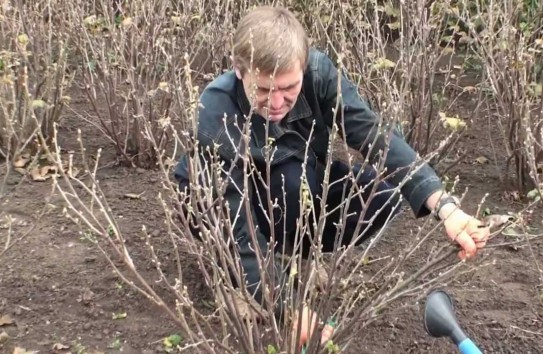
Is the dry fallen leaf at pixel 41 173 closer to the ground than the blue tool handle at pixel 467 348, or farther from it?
closer to the ground

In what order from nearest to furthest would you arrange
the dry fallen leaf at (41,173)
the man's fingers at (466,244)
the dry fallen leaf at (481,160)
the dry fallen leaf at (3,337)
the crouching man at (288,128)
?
the man's fingers at (466,244) → the crouching man at (288,128) → the dry fallen leaf at (3,337) → the dry fallen leaf at (41,173) → the dry fallen leaf at (481,160)

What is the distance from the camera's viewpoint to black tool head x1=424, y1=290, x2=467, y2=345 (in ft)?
6.13

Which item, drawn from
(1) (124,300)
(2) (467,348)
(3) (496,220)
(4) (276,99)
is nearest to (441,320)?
(2) (467,348)

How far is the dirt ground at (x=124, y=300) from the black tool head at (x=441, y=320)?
0.18m

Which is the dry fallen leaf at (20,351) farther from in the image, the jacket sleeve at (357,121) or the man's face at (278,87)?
the jacket sleeve at (357,121)

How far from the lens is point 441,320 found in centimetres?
189

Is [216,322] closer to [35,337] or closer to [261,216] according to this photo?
[261,216]

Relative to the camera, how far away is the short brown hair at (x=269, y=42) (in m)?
2.23

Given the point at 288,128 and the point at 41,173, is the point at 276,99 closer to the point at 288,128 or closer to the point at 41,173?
the point at 288,128

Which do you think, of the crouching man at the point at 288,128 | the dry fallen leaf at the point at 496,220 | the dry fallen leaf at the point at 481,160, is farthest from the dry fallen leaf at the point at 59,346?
the dry fallen leaf at the point at 481,160

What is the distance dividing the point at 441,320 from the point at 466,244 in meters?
0.21

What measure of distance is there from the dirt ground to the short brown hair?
0.73 m

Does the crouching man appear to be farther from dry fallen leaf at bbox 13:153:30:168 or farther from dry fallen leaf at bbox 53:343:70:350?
dry fallen leaf at bbox 13:153:30:168

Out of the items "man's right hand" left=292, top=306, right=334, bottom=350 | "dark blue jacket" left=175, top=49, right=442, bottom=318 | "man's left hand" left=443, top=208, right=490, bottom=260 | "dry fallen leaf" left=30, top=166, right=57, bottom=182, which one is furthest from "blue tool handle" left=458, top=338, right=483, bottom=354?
"dry fallen leaf" left=30, top=166, right=57, bottom=182
